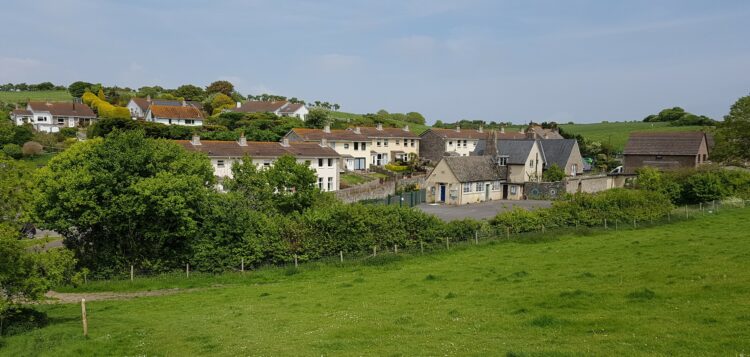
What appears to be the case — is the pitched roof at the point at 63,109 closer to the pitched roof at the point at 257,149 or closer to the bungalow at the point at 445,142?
the pitched roof at the point at 257,149

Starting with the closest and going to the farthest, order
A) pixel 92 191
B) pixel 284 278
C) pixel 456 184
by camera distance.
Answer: pixel 92 191, pixel 284 278, pixel 456 184

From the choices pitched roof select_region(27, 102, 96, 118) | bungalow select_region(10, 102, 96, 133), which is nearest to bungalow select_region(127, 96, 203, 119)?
pitched roof select_region(27, 102, 96, 118)

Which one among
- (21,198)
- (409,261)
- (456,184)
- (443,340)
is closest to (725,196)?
(456,184)

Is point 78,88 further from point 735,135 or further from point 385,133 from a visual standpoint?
point 735,135

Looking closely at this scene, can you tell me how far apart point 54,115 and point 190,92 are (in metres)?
38.9

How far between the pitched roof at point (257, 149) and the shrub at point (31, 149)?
22.5 metres

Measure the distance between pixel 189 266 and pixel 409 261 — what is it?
1218 centimetres

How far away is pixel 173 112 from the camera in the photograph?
93062 millimetres

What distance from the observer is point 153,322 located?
20.3 m

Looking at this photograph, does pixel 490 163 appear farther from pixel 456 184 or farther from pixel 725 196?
pixel 725 196

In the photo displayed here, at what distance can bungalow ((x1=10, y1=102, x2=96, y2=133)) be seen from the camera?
93.0 m

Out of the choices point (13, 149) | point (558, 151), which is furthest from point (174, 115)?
point (558, 151)

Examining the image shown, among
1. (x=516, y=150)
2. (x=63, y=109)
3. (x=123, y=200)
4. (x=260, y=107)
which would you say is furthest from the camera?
(x=260, y=107)

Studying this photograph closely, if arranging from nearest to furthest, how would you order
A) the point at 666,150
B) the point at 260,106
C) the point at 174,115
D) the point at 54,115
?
the point at 666,150
the point at 174,115
the point at 54,115
the point at 260,106
